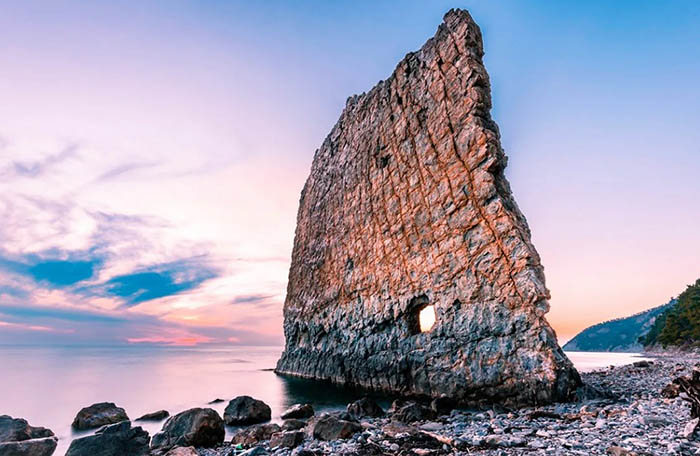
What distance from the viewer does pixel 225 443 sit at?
1330cm

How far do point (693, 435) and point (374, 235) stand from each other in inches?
1027

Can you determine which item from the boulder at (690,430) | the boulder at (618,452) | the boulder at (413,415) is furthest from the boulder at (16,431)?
the boulder at (690,430)

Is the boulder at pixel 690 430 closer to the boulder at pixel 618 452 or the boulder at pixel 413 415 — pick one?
the boulder at pixel 618 452

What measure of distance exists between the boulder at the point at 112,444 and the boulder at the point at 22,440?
1689 mm

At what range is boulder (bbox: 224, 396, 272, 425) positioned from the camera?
17.6 meters

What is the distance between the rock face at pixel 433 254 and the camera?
18859mm

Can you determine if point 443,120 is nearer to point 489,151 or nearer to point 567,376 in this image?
point 489,151

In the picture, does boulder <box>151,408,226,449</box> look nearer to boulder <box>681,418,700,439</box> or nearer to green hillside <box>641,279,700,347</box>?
boulder <box>681,418,700,439</box>

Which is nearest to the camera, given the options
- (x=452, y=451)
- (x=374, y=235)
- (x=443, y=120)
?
(x=452, y=451)

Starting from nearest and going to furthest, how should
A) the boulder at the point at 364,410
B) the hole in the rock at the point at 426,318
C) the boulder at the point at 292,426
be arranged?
the boulder at the point at 292,426, the boulder at the point at 364,410, the hole in the rock at the point at 426,318

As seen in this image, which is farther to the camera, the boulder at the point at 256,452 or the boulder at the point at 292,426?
the boulder at the point at 292,426

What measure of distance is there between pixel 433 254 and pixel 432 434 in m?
16.0

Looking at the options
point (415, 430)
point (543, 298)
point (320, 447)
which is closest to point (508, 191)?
point (543, 298)

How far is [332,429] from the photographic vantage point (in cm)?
1141
